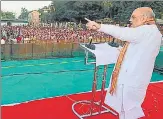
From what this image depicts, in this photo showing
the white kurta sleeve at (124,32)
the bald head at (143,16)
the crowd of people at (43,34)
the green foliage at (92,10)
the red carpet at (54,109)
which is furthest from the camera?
the green foliage at (92,10)

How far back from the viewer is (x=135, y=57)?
1.90 meters

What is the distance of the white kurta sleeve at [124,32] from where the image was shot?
5.66ft

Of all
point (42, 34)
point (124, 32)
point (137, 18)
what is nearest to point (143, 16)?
point (137, 18)

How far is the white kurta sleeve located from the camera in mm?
1726

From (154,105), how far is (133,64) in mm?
1434

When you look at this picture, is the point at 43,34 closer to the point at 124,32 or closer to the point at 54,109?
the point at 54,109

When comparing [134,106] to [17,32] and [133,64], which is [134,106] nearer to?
[133,64]

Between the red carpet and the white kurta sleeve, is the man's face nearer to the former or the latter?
the white kurta sleeve

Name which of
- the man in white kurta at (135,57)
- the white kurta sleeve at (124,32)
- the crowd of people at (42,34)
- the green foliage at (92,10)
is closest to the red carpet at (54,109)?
the man in white kurta at (135,57)

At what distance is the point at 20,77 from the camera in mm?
6316

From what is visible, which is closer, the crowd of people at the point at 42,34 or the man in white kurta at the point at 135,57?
the man in white kurta at the point at 135,57

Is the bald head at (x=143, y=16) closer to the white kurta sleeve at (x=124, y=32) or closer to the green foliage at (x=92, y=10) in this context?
the white kurta sleeve at (x=124, y=32)

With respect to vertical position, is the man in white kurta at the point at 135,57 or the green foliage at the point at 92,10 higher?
the green foliage at the point at 92,10

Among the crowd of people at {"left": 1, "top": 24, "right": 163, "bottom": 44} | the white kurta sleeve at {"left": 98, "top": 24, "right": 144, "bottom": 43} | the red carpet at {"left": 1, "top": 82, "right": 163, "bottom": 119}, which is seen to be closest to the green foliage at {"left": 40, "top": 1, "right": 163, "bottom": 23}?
the crowd of people at {"left": 1, "top": 24, "right": 163, "bottom": 44}
